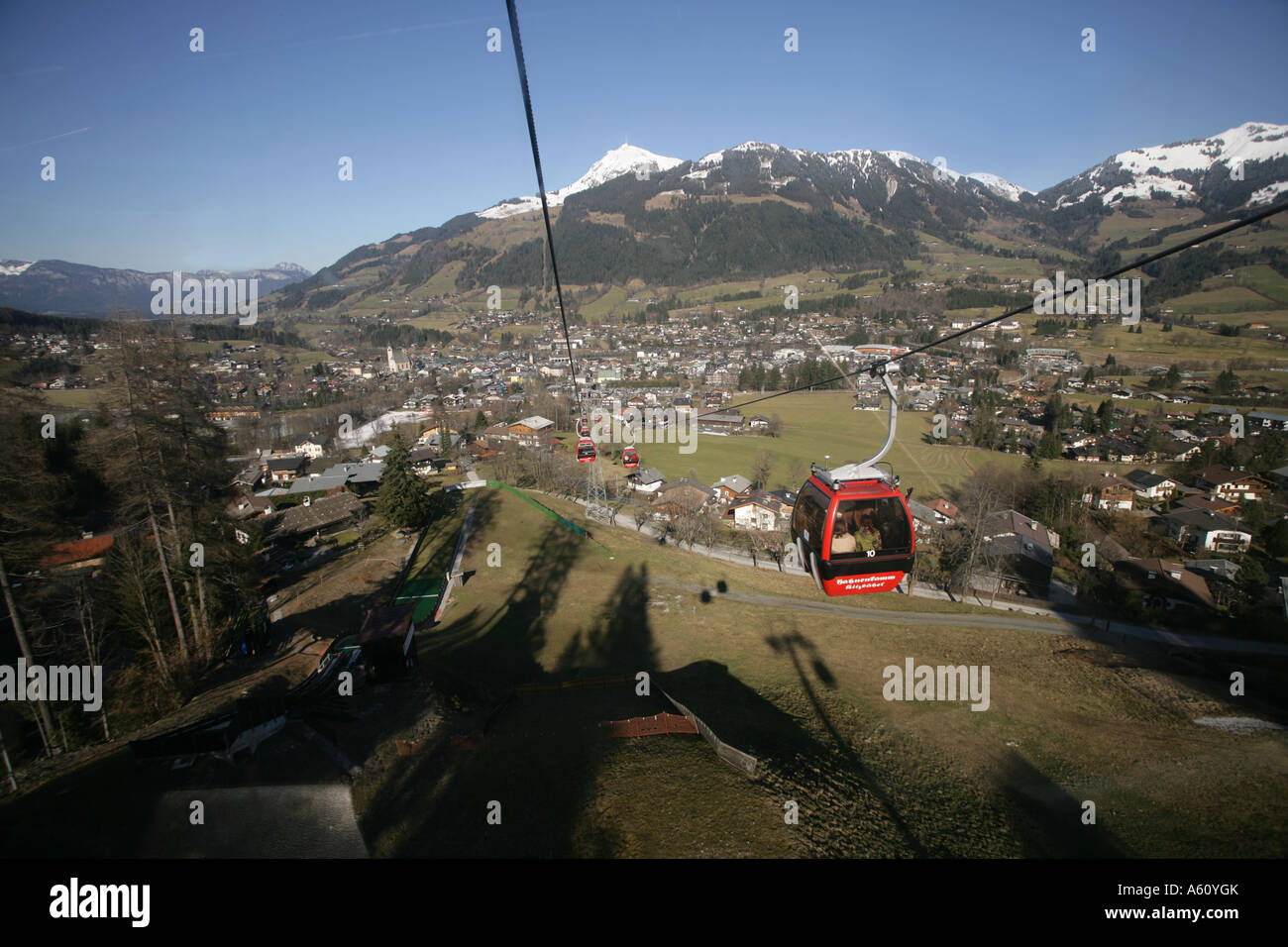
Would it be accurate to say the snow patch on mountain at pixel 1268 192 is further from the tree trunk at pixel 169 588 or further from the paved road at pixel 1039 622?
the tree trunk at pixel 169 588

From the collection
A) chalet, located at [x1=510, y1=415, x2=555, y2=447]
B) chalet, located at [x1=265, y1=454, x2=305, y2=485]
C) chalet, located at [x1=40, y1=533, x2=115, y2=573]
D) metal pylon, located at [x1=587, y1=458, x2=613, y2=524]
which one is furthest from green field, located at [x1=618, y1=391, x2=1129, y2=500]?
chalet, located at [x1=40, y1=533, x2=115, y2=573]

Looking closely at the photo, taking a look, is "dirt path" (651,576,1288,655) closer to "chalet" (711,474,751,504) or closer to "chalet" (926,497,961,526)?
"chalet" (926,497,961,526)

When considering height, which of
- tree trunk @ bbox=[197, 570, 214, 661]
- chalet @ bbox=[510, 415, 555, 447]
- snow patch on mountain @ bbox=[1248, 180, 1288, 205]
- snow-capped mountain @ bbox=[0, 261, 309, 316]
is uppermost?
snow patch on mountain @ bbox=[1248, 180, 1288, 205]

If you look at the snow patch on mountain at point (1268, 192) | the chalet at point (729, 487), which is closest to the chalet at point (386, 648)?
the chalet at point (729, 487)

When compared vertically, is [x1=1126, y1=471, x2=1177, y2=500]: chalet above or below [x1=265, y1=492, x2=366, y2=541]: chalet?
above
